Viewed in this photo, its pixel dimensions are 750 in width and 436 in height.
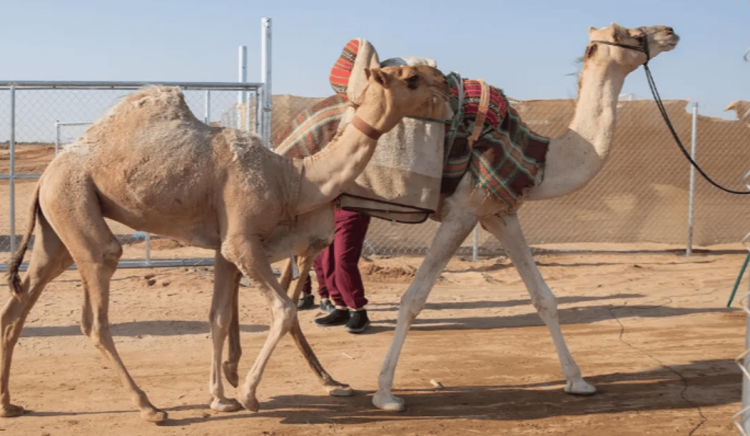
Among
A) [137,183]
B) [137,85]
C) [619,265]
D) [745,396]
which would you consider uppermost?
[137,85]

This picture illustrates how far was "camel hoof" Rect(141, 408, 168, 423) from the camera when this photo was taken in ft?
17.1

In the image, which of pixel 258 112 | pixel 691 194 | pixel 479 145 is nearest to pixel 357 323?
pixel 479 145

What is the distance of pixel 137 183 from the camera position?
4957 mm

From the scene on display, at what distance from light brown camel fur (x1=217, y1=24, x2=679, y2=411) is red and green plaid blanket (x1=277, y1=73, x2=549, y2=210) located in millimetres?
89

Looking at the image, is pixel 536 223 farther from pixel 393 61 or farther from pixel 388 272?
pixel 393 61

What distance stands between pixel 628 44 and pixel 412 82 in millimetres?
1713

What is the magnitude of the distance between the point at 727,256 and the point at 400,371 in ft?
28.2

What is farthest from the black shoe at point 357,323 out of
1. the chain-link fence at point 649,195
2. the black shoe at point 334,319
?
the chain-link fence at point 649,195

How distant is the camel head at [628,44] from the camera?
5.78 m

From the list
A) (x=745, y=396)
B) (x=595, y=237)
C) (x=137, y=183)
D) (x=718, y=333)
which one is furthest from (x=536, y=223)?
(x=745, y=396)

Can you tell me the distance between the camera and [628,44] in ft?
19.0

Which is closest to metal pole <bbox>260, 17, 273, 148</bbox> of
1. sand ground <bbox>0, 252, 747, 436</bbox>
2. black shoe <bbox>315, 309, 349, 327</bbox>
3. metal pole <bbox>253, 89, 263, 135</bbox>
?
metal pole <bbox>253, 89, 263, 135</bbox>

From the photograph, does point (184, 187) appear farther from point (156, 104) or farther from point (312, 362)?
point (312, 362)

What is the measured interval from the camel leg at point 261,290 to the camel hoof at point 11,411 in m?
1.52
